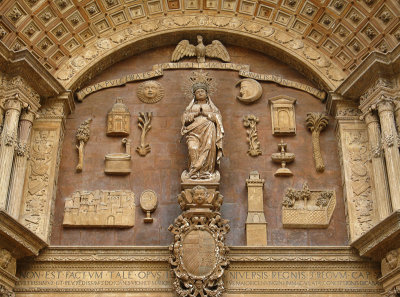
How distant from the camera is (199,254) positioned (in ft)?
36.6

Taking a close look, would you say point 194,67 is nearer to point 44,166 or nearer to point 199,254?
point 44,166

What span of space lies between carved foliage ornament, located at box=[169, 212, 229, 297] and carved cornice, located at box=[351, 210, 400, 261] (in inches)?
93.9

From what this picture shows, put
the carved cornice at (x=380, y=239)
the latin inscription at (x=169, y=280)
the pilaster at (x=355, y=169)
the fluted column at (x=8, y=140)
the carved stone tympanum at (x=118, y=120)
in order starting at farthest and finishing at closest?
the carved stone tympanum at (x=118, y=120) → the pilaster at (x=355, y=169) → the latin inscription at (x=169, y=280) → the fluted column at (x=8, y=140) → the carved cornice at (x=380, y=239)

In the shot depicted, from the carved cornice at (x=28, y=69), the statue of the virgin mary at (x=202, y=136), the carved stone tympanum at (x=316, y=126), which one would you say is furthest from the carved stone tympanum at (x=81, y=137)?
the carved stone tympanum at (x=316, y=126)

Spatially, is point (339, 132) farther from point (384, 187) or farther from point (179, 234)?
point (179, 234)

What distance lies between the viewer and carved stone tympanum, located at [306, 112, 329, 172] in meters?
12.7

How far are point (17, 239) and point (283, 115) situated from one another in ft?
19.0

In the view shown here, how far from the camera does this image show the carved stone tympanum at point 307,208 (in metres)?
12.0

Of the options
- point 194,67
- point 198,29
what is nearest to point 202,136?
point 194,67

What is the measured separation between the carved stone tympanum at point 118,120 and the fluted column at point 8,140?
73.7 inches

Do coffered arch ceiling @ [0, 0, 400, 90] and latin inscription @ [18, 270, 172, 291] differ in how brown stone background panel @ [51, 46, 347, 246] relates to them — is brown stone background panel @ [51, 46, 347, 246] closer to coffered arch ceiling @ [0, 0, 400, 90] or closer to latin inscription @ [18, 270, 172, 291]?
coffered arch ceiling @ [0, 0, 400, 90]

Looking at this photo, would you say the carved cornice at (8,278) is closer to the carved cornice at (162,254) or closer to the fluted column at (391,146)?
the carved cornice at (162,254)

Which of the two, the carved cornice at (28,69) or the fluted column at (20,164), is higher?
the carved cornice at (28,69)

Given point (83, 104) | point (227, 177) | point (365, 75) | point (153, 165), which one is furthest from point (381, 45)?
point (83, 104)
